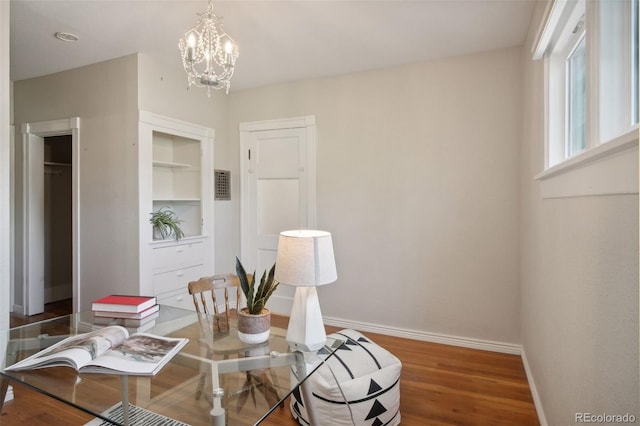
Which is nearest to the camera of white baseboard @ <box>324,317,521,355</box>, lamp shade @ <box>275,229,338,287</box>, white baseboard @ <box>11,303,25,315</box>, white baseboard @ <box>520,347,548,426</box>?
lamp shade @ <box>275,229,338,287</box>

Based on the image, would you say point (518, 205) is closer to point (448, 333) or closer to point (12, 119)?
point (448, 333)

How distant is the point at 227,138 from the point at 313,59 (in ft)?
4.79

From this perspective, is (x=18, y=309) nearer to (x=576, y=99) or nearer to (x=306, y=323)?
(x=306, y=323)

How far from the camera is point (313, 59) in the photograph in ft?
10.2

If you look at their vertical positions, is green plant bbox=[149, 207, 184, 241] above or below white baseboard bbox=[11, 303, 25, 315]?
above

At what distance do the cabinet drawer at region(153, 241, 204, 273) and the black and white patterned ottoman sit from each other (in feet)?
6.32

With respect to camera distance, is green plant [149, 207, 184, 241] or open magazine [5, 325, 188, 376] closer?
open magazine [5, 325, 188, 376]

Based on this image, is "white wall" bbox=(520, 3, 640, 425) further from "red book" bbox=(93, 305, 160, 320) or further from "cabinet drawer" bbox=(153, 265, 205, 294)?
"cabinet drawer" bbox=(153, 265, 205, 294)

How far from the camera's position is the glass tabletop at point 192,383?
1111mm

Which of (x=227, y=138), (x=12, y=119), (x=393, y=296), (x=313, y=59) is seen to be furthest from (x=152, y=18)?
(x=393, y=296)

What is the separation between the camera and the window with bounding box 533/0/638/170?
3.63 ft

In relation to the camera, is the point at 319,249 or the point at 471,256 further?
the point at 471,256

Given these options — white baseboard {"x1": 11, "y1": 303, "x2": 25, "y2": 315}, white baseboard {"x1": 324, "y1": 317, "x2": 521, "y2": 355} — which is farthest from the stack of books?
white baseboard {"x1": 11, "y1": 303, "x2": 25, "y2": 315}

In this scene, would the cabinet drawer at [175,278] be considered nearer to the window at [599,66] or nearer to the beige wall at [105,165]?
the beige wall at [105,165]
